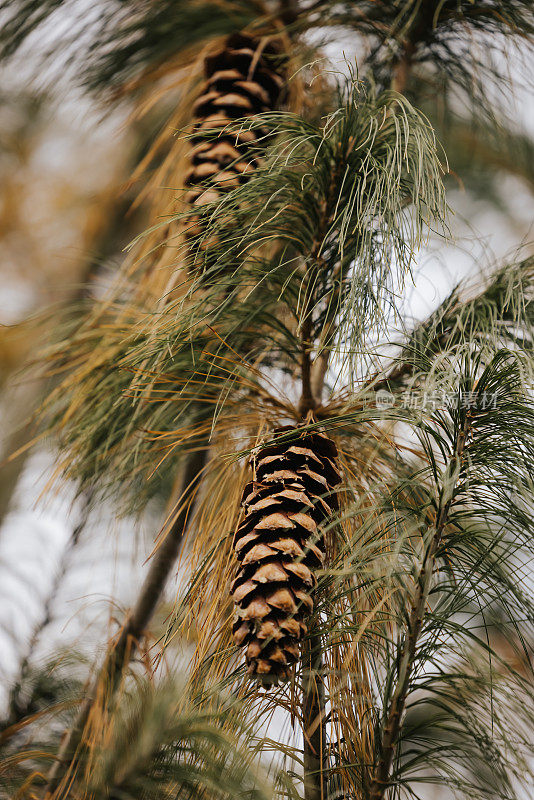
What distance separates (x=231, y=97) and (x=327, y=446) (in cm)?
35

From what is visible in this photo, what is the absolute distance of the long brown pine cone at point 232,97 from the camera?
2.15ft

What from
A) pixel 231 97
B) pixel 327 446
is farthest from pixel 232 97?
pixel 327 446

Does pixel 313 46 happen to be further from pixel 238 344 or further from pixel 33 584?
pixel 33 584

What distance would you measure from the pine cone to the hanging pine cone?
10.2 inches

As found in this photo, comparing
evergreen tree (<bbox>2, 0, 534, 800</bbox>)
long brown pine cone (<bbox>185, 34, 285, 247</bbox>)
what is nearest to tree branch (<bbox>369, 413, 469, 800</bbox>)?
evergreen tree (<bbox>2, 0, 534, 800</bbox>)

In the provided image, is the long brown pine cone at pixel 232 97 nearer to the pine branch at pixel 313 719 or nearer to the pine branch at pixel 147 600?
the pine branch at pixel 147 600

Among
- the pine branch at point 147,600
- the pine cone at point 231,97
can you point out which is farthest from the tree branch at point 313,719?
the pine cone at point 231,97

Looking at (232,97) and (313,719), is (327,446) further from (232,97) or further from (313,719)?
(232,97)

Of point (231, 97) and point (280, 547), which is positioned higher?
point (231, 97)

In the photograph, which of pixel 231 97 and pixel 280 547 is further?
pixel 231 97

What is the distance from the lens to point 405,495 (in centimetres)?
57

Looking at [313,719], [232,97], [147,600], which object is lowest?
[313,719]

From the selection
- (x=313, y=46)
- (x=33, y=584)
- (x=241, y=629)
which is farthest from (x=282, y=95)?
(x=33, y=584)

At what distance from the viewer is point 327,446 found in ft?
1.76
